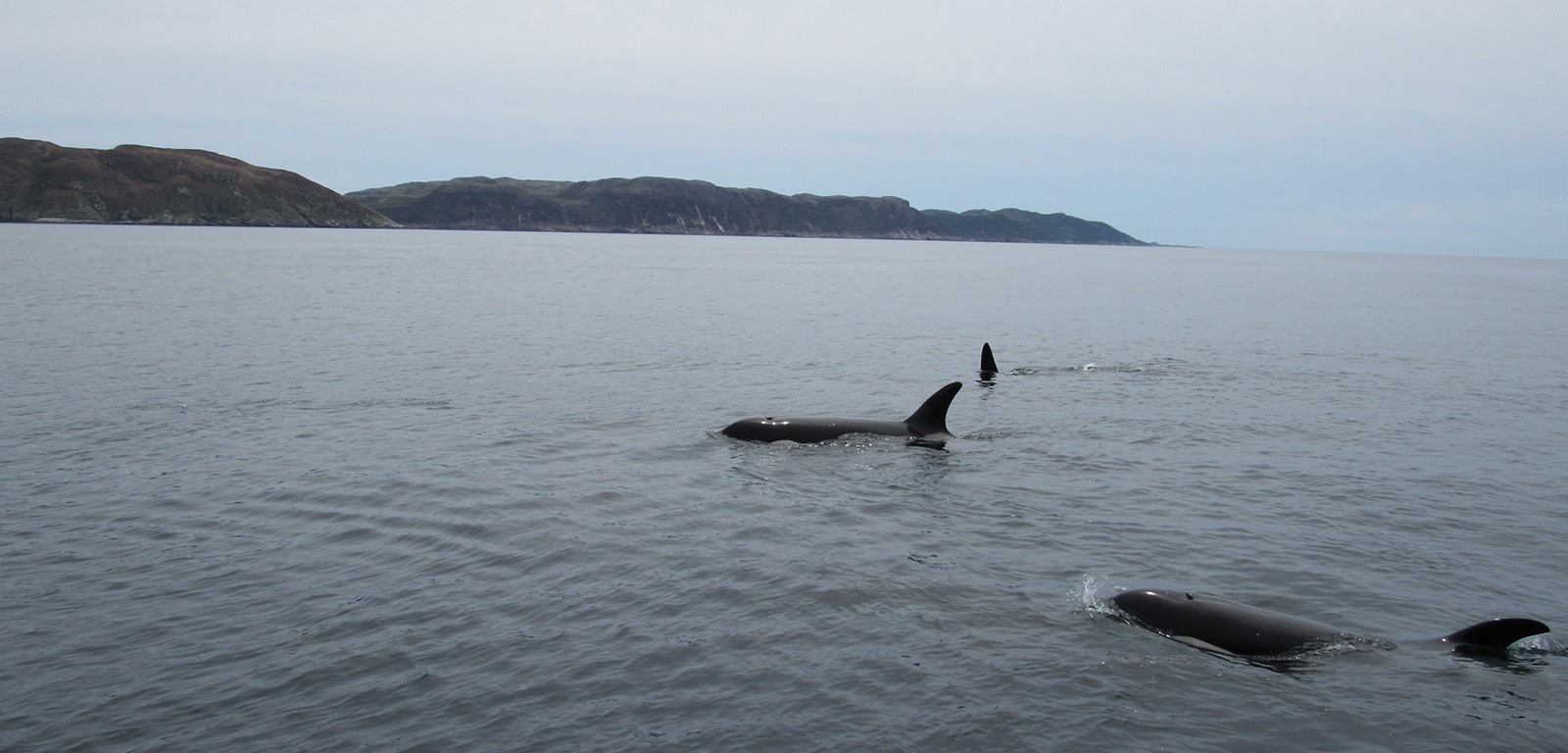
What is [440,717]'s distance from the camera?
10109 millimetres

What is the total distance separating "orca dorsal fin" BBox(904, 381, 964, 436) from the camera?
23.5 meters

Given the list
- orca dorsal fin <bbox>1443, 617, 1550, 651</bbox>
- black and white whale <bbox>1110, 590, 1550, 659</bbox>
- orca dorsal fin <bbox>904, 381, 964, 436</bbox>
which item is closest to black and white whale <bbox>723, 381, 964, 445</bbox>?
orca dorsal fin <bbox>904, 381, 964, 436</bbox>

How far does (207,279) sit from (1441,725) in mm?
79859

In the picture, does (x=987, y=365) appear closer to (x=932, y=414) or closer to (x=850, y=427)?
(x=932, y=414)

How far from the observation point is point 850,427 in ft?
77.3

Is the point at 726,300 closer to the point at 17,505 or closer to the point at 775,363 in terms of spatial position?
the point at 775,363

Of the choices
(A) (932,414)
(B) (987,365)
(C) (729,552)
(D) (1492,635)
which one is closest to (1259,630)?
(D) (1492,635)

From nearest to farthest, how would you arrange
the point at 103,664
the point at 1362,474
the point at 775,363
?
the point at 103,664
the point at 1362,474
the point at 775,363

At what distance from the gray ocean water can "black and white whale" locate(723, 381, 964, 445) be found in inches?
22.1

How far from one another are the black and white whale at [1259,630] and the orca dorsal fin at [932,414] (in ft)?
35.2

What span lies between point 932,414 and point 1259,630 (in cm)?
1169

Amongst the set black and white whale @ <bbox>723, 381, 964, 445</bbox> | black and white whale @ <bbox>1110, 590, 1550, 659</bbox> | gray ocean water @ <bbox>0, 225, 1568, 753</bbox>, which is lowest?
gray ocean water @ <bbox>0, 225, 1568, 753</bbox>

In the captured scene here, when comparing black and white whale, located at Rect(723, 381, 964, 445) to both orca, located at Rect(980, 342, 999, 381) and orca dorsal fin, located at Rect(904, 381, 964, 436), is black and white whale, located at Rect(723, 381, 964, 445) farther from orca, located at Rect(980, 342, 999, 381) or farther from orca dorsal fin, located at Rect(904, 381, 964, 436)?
orca, located at Rect(980, 342, 999, 381)

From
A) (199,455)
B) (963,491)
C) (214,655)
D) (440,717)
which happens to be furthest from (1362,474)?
(199,455)
